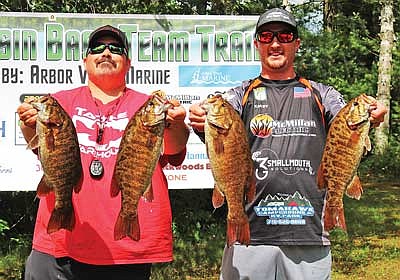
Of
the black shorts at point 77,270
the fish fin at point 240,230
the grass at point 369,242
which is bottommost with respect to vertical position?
the grass at point 369,242

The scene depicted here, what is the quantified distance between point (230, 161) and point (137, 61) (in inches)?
173

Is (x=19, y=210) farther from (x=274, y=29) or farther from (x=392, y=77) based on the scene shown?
(x=392, y=77)

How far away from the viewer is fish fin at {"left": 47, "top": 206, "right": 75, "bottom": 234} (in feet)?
12.1

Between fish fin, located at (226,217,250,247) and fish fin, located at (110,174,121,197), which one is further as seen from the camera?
fish fin, located at (226,217,250,247)

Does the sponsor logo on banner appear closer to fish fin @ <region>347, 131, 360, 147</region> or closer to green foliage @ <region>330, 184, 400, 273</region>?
green foliage @ <region>330, 184, 400, 273</region>

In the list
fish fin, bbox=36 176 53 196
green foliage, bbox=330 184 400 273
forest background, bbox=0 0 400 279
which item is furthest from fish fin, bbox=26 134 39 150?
green foliage, bbox=330 184 400 273

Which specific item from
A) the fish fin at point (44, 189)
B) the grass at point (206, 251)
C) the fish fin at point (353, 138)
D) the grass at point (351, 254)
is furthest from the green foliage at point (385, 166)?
the fish fin at point (44, 189)

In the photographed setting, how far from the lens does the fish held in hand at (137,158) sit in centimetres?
357

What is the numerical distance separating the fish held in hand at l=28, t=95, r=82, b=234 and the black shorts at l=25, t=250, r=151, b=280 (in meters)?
0.32

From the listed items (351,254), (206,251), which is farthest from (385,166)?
(206,251)

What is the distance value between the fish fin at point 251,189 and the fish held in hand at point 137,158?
1.95 ft

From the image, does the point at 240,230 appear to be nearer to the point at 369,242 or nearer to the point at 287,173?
the point at 287,173

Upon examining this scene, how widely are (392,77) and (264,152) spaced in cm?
1827

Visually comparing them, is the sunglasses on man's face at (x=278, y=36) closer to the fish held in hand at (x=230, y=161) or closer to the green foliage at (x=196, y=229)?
the fish held in hand at (x=230, y=161)
